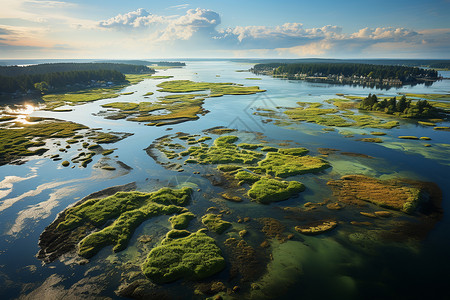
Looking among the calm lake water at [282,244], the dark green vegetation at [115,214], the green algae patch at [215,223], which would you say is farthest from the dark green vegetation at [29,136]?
the green algae patch at [215,223]

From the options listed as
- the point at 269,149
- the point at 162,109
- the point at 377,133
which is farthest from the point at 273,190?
the point at 162,109

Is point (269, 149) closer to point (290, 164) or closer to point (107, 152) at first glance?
point (290, 164)

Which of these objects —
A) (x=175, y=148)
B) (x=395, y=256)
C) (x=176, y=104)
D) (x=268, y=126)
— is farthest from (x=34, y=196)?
(x=176, y=104)

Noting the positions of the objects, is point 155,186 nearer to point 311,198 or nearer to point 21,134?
point 311,198

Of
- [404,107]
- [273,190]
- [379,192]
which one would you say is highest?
[404,107]

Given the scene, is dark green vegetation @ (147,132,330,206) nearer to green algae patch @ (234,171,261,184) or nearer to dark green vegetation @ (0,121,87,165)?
green algae patch @ (234,171,261,184)

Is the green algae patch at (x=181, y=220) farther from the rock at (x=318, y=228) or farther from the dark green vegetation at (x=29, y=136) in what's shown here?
the dark green vegetation at (x=29, y=136)

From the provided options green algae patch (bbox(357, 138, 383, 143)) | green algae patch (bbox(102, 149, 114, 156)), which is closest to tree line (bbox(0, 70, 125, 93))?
green algae patch (bbox(102, 149, 114, 156))
